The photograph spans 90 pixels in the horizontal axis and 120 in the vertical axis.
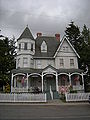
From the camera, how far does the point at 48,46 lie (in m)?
31.5

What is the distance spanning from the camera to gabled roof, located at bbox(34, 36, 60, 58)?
97.9ft

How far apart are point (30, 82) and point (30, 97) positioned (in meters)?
→ 8.32

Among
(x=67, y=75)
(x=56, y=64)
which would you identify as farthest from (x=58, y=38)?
(x=67, y=75)

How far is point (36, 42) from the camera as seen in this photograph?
105 ft

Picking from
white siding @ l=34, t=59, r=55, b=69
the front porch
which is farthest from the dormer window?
the front porch

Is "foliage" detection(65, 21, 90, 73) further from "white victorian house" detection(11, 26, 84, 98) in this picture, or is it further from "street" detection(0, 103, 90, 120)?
"street" detection(0, 103, 90, 120)

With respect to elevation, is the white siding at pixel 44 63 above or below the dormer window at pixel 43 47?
below

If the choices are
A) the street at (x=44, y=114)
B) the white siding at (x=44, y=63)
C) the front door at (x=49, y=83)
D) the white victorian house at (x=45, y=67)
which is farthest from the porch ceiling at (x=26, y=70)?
the street at (x=44, y=114)

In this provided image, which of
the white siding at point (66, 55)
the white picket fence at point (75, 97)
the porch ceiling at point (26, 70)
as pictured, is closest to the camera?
the white picket fence at point (75, 97)

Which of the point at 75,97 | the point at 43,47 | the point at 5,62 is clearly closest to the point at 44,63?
the point at 43,47

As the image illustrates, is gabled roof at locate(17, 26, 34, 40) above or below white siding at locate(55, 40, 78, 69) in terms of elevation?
above

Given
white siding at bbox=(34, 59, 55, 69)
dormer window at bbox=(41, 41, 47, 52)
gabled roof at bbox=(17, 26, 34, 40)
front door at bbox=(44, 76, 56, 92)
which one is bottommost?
front door at bbox=(44, 76, 56, 92)

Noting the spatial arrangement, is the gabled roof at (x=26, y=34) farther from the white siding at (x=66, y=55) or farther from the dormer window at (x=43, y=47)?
the white siding at (x=66, y=55)

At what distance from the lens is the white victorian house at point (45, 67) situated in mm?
26625
